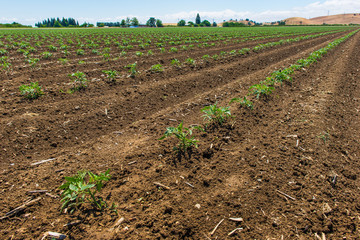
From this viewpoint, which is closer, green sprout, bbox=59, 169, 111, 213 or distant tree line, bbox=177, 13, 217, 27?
green sprout, bbox=59, 169, 111, 213

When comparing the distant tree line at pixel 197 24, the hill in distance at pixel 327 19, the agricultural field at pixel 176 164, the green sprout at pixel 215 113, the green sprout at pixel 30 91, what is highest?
the hill in distance at pixel 327 19

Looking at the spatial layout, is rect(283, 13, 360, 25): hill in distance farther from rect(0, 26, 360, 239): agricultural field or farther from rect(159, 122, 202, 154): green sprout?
rect(159, 122, 202, 154): green sprout

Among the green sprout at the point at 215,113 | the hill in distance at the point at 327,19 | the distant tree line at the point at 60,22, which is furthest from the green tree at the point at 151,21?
the green sprout at the point at 215,113

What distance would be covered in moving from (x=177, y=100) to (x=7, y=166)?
13.7ft

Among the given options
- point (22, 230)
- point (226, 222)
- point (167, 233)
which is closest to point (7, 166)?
point (22, 230)

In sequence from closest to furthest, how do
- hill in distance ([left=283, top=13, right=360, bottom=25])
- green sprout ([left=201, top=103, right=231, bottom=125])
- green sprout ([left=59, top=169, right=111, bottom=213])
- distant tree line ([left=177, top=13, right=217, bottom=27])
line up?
1. green sprout ([left=59, top=169, right=111, bottom=213])
2. green sprout ([left=201, top=103, right=231, bottom=125])
3. distant tree line ([left=177, top=13, right=217, bottom=27])
4. hill in distance ([left=283, top=13, right=360, bottom=25])

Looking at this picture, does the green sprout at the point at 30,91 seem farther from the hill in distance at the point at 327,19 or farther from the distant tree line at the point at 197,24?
the hill in distance at the point at 327,19

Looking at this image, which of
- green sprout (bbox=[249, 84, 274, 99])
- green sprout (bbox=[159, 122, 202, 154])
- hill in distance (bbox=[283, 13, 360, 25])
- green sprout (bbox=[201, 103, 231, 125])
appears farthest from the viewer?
hill in distance (bbox=[283, 13, 360, 25])

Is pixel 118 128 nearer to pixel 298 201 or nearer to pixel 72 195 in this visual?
pixel 72 195

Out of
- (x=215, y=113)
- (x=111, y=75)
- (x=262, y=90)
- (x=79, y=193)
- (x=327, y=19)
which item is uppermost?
(x=327, y=19)

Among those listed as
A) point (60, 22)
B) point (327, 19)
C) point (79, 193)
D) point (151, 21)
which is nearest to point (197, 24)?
point (151, 21)

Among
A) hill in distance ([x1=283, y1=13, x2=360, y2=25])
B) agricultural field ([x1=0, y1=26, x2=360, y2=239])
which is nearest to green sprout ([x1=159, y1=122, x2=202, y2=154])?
agricultural field ([x1=0, y1=26, x2=360, y2=239])

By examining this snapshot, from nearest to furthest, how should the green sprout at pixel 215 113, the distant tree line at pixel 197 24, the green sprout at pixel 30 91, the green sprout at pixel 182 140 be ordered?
the green sprout at pixel 182 140 → the green sprout at pixel 215 113 → the green sprout at pixel 30 91 → the distant tree line at pixel 197 24

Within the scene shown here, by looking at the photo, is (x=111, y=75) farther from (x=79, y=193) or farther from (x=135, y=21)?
(x=135, y=21)
